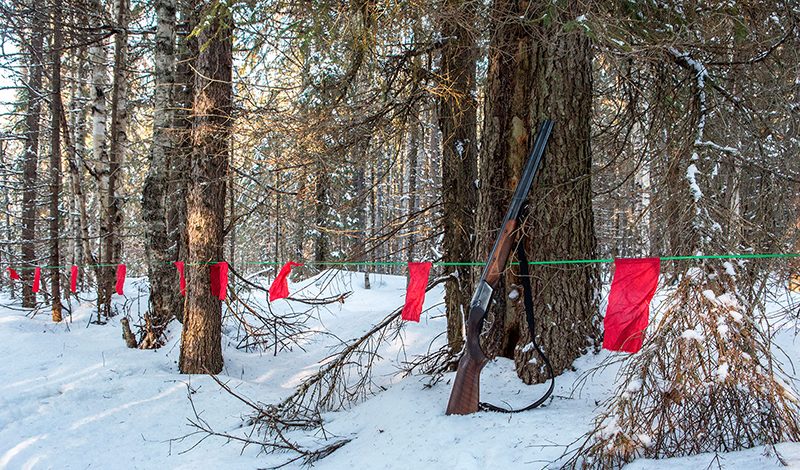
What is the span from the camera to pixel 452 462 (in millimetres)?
2438

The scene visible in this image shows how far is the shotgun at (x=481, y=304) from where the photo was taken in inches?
113

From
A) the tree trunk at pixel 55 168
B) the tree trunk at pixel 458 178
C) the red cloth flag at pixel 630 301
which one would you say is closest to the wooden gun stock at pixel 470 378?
the red cloth flag at pixel 630 301

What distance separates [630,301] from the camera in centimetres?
262

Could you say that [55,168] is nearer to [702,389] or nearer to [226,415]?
[226,415]

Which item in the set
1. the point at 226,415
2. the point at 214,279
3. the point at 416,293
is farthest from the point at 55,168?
the point at 416,293

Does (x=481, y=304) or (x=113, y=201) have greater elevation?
(x=113, y=201)

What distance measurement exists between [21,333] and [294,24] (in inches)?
241

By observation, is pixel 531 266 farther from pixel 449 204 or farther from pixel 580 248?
pixel 449 204

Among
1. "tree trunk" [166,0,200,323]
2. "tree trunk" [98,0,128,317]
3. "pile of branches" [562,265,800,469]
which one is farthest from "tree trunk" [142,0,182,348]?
"pile of branches" [562,265,800,469]

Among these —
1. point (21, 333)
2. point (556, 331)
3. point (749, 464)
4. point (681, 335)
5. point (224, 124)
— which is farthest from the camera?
point (21, 333)

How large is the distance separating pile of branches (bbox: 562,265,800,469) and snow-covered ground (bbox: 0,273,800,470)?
0.11 metres

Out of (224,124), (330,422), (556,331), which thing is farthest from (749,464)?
(224,124)

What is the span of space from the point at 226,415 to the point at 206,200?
7.97ft

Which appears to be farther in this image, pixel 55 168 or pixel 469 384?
pixel 55 168
